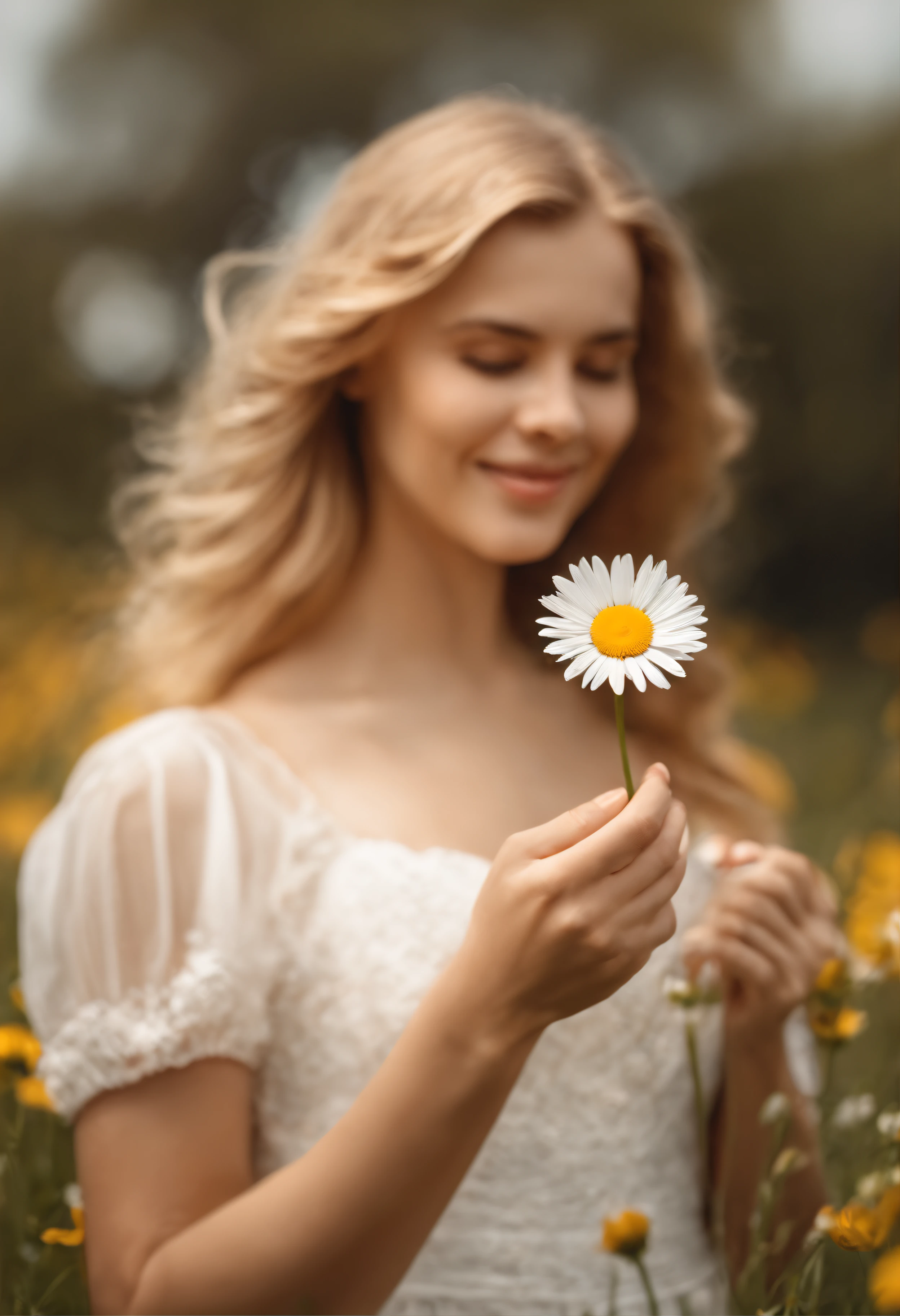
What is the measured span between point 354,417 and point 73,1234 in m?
0.55

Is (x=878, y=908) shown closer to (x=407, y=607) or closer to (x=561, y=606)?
(x=407, y=607)

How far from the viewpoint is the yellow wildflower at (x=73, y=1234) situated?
648 millimetres

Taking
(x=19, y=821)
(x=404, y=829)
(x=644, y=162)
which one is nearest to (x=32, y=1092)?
(x=404, y=829)

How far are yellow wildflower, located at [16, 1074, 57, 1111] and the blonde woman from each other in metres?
0.05

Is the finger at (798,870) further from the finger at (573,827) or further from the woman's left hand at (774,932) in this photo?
the finger at (573,827)

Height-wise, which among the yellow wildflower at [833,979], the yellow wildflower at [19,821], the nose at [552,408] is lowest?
the yellow wildflower at [833,979]

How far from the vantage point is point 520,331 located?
2.15 ft

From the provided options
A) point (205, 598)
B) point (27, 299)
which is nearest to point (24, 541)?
point (27, 299)

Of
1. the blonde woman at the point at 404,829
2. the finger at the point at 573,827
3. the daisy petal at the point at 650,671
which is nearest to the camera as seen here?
the daisy petal at the point at 650,671

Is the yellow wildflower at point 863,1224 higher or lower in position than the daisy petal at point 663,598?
lower

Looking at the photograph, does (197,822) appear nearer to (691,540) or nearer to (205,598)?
(205,598)

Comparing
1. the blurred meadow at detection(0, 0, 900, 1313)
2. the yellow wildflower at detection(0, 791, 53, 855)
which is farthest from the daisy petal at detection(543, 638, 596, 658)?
the blurred meadow at detection(0, 0, 900, 1313)

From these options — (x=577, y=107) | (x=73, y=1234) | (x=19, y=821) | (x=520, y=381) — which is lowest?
(x=73, y=1234)

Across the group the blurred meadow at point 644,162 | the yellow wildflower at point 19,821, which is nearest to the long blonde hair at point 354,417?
the yellow wildflower at point 19,821
